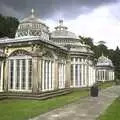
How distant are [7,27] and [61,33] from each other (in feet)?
66.6

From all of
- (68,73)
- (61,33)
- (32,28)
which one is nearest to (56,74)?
(32,28)

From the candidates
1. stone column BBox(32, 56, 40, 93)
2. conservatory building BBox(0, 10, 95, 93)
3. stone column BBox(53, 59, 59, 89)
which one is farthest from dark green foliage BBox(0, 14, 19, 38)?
stone column BBox(32, 56, 40, 93)

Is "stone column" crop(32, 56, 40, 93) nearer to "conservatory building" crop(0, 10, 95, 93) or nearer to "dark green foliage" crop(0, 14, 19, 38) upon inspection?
"conservatory building" crop(0, 10, 95, 93)

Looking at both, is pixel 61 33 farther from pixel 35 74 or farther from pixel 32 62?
pixel 35 74

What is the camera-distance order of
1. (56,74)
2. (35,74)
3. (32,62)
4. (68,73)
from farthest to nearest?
(68,73), (56,74), (32,62), (35,74)

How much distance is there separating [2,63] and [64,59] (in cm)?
1047

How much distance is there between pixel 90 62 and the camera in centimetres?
4222

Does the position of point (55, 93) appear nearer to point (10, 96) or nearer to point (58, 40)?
point (10, 96)

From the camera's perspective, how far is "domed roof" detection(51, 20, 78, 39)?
137ft

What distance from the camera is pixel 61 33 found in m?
42.7

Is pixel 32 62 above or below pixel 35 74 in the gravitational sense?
above

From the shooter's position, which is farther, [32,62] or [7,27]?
[7,27]

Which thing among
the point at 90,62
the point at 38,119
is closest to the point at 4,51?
the point at 38,119

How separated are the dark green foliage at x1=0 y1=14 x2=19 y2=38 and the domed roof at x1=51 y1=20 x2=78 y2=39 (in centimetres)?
1724
